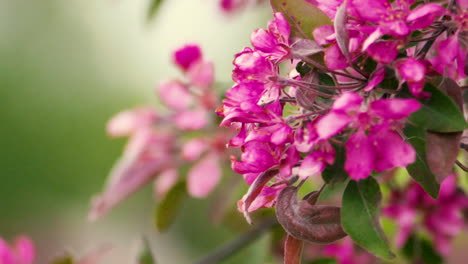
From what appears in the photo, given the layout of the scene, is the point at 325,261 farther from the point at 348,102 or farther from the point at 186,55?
the point at 348,102

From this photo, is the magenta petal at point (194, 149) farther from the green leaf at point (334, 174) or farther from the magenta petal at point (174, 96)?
the green leaf at point (334, 174)

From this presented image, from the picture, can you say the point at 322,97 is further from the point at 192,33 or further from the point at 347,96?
the point at 192,33

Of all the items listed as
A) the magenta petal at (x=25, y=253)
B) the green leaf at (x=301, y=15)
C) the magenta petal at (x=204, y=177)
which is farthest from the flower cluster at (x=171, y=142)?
the green leaf at (x=301, y=15)

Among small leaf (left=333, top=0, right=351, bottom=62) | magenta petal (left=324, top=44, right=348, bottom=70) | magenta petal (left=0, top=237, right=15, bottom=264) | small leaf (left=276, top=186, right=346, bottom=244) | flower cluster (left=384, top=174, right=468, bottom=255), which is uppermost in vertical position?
small leaf (left=333, top=0, right=351, bottom=62)

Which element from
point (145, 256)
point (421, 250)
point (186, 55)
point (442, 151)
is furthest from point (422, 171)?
point (421, 250)

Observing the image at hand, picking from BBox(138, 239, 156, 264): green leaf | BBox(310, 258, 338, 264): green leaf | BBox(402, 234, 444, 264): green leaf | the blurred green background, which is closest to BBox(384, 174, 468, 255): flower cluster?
BBox(402, 234, 444, 264): green leaf

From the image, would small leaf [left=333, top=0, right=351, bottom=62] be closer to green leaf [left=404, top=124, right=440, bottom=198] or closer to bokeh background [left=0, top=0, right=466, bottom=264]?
green leaf [left=404, top=124, right=440, bottom=198]
